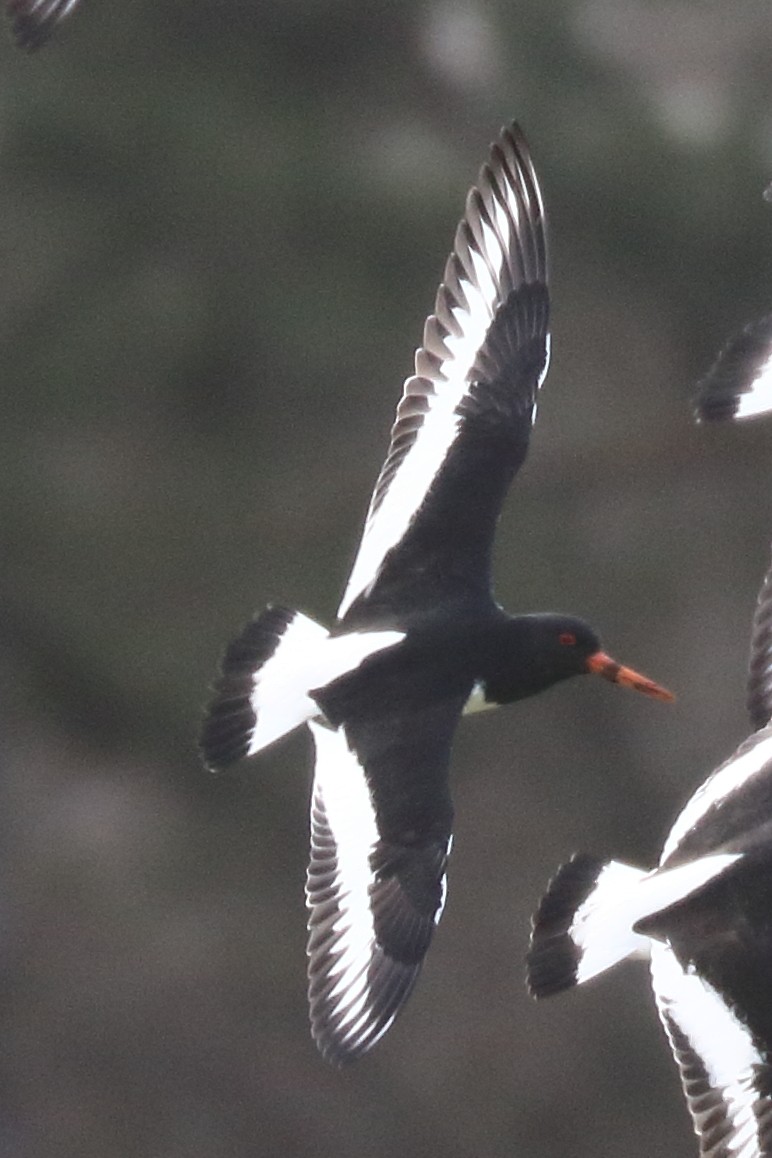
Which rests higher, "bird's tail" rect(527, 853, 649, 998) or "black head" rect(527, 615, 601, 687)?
"black head" rect(527, 615, 601, 687)

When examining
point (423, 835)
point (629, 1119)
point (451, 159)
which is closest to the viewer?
point (423, 835)

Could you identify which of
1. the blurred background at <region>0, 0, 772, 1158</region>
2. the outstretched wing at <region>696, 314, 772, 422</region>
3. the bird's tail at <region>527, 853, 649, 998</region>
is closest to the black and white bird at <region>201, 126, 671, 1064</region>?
the bird's tail at <region>527, 853, 649, 998</region>

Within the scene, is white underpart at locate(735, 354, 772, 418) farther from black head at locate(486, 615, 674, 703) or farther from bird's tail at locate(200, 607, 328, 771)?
→ bird's tail at locate(200, 607, 328, 771)

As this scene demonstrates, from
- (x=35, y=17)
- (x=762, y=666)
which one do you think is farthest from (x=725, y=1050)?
(x=35, y=17)

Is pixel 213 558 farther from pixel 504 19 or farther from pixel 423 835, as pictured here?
pixel 423 835

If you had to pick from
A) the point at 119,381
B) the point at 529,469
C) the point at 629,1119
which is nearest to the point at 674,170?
the point at 529,469

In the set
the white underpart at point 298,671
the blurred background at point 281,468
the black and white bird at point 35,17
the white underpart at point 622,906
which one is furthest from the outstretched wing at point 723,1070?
the blurred background at point 281,468
